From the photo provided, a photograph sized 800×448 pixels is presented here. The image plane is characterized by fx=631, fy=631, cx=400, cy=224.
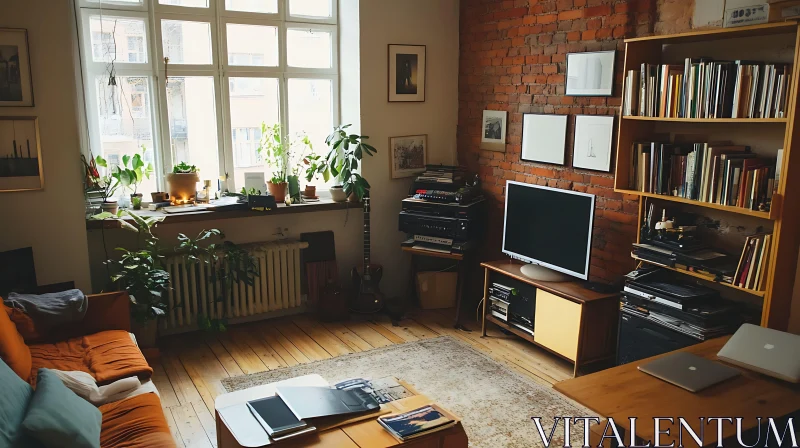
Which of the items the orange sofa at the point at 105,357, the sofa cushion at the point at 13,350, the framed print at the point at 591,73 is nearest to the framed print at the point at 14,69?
the orange sofa at the point at 105,357

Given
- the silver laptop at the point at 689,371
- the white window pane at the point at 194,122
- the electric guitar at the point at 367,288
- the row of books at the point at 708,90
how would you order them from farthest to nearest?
the electric guitar at the point at 367,288, the white window pane at the point at 194,122, the row of books at the point at 708,90, the silver laptop at the point at 689,371

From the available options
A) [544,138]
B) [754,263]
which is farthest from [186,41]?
[754,263]

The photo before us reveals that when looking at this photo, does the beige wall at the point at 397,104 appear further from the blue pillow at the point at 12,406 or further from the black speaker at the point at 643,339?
the blue pillow at the point at 12,406

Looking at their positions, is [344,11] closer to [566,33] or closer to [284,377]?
[566,33]

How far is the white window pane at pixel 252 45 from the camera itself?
15.4 ft

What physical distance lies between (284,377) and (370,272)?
134 centimetres

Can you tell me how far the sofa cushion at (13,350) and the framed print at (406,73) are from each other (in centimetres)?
313

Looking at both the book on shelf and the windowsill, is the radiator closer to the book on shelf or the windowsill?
the windowsill

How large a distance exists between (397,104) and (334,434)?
325cm

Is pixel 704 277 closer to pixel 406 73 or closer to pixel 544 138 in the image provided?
pixel 544 138

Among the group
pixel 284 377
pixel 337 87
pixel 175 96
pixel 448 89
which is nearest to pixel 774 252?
pixel 284 377

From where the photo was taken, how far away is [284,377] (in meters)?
3.85

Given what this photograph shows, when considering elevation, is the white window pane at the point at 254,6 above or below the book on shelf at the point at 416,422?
above

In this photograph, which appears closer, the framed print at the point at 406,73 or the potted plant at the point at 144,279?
the potted plant at the point at 144,279
